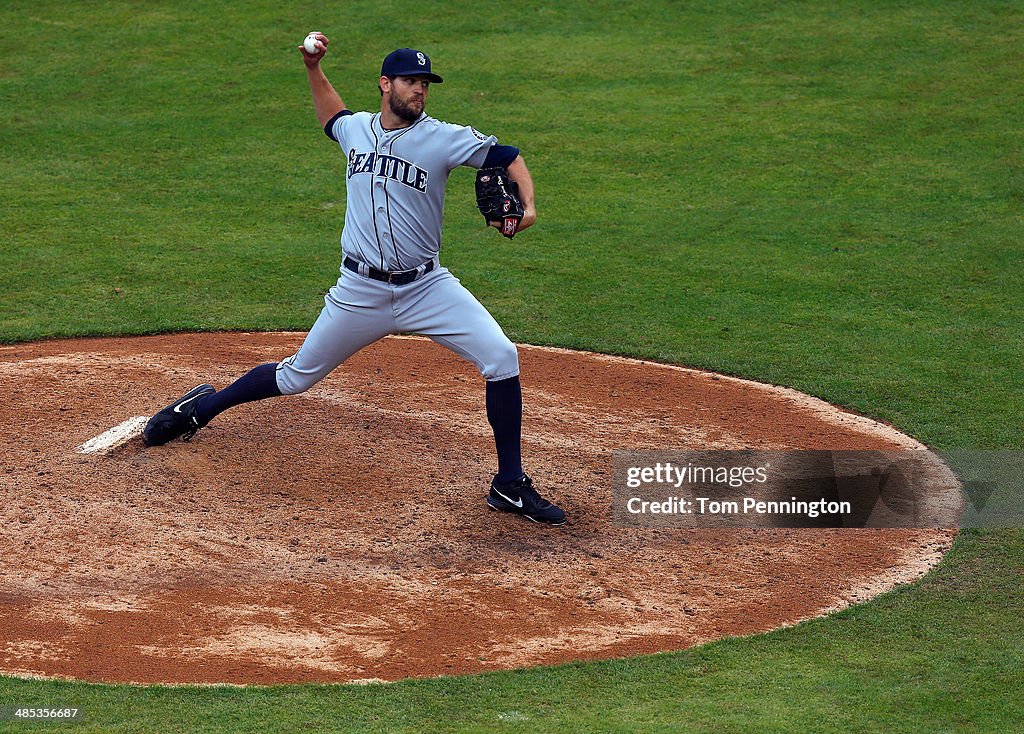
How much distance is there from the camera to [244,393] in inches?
244

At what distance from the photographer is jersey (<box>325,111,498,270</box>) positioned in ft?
18.6

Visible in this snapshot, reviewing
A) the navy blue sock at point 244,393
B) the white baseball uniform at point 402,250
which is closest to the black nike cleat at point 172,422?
the navy blue sock at point 244,393

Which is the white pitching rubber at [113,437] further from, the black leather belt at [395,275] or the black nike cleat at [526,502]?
the black nike cleat at [526,502]

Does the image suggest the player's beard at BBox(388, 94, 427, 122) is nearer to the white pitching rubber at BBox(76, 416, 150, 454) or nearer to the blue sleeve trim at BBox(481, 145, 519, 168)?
the blue sleeve trim at BBox(481, 145, 519, 168)

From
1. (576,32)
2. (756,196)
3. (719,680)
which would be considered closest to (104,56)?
(576,32)

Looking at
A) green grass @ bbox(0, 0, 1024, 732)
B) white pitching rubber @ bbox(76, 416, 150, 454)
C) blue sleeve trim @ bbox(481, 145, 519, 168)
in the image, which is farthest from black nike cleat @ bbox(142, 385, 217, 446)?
green grass @ bbox(0, 0, 1024, 732)

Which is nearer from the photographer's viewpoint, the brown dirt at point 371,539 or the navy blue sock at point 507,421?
the brown dirt at point 371,539

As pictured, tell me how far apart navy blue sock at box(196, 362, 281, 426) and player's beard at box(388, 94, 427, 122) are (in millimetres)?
1314

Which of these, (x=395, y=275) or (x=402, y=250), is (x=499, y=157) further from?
(x=395, y=275)

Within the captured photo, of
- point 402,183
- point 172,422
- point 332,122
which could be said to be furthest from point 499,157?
point 172,422

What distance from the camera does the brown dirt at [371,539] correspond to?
4.83m

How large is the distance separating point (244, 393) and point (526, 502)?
4.66ft

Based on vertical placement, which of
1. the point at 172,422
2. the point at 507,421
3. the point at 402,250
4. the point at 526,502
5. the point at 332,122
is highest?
the point at 332,122

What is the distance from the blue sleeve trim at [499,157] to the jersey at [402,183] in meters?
0.02
